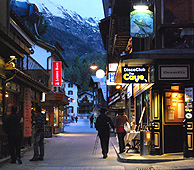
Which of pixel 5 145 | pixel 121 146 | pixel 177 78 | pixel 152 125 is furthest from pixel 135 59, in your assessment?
pixel 5 145

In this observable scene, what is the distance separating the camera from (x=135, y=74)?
15.8 metres

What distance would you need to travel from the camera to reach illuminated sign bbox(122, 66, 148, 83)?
51.5 ft

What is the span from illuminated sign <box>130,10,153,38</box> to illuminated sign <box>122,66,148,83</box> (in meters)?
1.45

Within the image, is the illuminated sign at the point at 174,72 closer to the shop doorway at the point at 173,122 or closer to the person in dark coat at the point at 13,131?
the shop doorway at the point at 173,122

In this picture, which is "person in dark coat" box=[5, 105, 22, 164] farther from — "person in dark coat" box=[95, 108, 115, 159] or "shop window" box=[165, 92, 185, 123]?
"shop window" box=[165, 92, 185, 123]

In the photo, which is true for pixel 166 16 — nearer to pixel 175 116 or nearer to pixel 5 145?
pixel 175 116

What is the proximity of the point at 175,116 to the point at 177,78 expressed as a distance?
2.02 metres

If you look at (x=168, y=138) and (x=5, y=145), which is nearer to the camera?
(x=5, y=145)

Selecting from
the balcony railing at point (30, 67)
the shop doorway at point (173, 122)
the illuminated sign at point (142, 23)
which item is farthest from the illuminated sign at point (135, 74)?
the balcony railing at point (30, 67)

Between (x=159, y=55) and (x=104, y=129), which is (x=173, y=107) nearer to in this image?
(x=159, y=55)

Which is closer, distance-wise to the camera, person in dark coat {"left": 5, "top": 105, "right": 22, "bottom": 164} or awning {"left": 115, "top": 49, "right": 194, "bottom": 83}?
person in dark coat {"left": 5, "top": 105, "right": 22, "bottom": 164}

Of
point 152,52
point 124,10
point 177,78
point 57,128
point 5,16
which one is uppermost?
point 124,10

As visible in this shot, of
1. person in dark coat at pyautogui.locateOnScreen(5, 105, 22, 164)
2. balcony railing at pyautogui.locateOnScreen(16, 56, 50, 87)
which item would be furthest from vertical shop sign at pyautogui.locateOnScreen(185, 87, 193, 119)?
balcony railing at pyautogui.locateOnScreen(16, 56, 50, 87)

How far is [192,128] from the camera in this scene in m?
14.1
